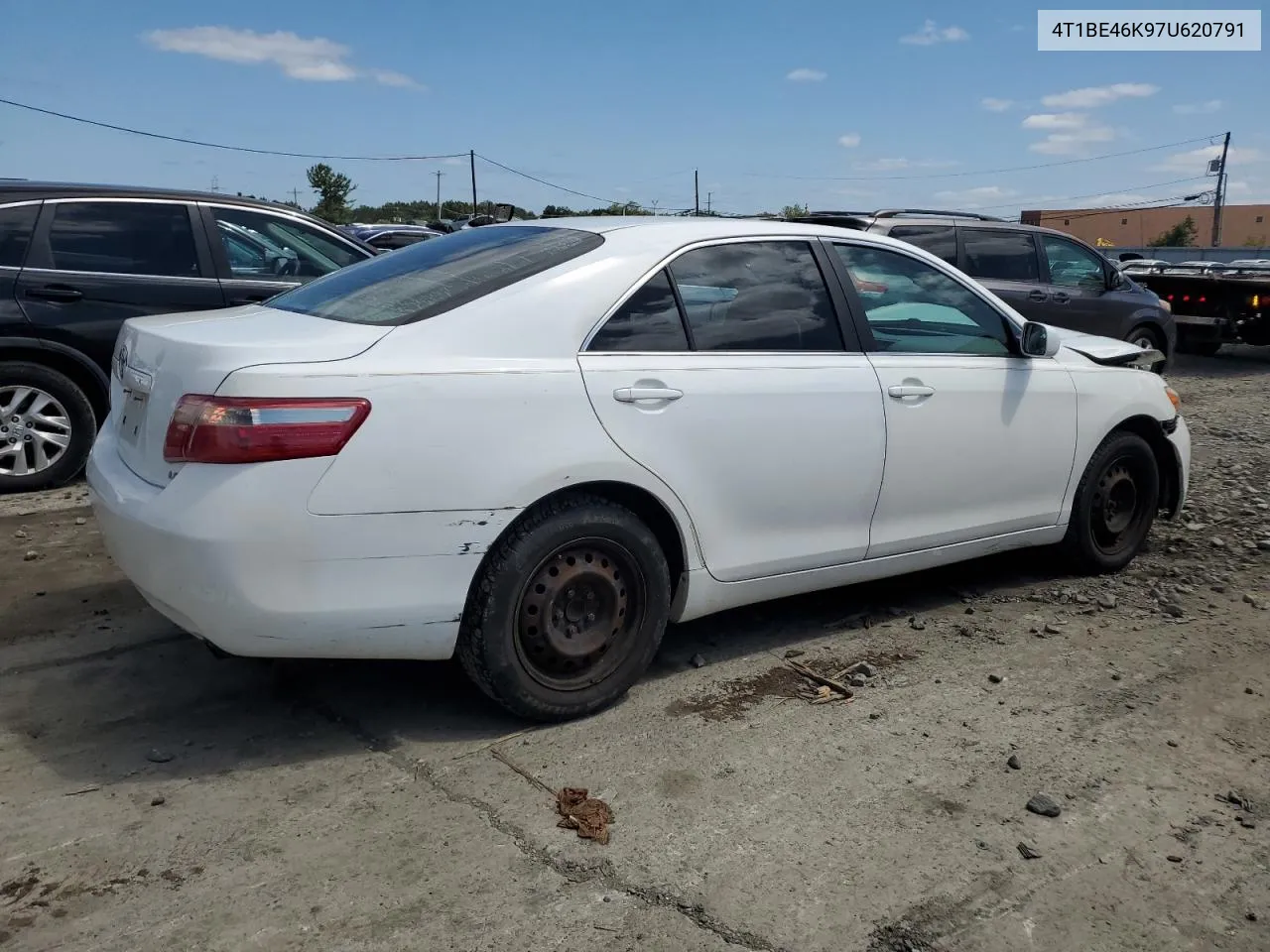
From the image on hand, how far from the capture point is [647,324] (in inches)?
155

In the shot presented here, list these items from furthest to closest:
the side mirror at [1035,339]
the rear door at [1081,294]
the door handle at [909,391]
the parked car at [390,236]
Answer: the parked car at [390,236], the rear door at [1081,294], the side mirror at [1035,339], the door handle at [909,391]

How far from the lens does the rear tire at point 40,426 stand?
265 inches

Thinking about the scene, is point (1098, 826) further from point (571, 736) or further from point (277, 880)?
point (277, 880)

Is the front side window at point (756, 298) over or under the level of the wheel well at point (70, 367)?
over

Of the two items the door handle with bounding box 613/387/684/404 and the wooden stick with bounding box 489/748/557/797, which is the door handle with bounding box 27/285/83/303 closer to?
the door handle with bounding box 613/387/684/404

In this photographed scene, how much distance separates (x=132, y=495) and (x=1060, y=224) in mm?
81792

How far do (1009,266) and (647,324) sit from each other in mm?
8570

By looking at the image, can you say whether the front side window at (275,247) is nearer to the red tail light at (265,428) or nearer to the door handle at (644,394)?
the door handle at (644,394)

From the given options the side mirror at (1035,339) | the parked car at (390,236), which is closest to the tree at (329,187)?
the parked car at (390,236)

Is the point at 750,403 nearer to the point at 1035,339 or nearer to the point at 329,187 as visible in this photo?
the point at 1035,339

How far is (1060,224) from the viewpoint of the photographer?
255ft

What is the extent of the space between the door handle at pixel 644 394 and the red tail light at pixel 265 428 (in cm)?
88

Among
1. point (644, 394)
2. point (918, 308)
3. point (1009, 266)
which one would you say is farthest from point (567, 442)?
point (1009, 266)

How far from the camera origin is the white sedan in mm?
3270
